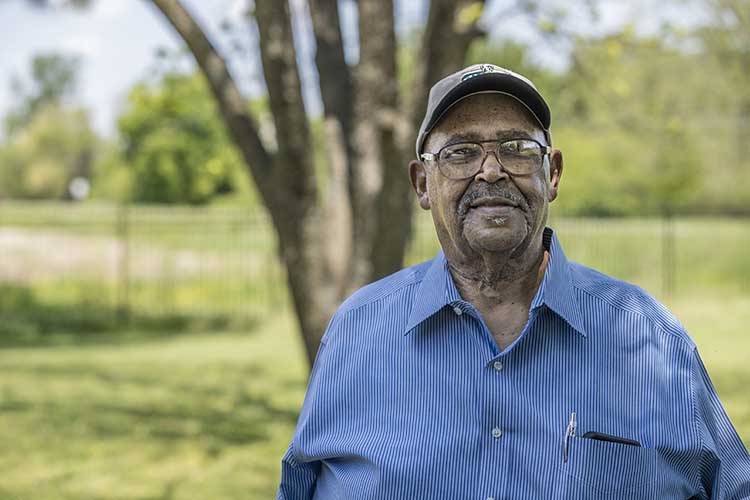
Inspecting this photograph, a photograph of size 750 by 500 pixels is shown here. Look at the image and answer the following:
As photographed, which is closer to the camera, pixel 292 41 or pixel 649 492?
pixel 649 492

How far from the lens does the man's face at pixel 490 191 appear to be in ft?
7.71

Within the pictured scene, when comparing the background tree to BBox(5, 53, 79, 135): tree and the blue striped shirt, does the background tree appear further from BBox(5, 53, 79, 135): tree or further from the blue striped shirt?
the blue striped shirt

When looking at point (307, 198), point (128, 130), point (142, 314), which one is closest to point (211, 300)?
point (142, 314)

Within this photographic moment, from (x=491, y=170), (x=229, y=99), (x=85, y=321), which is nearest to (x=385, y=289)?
(x=491, y=170)

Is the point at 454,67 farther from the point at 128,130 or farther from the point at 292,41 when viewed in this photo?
the point at 128,130

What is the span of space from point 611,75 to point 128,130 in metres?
36.3

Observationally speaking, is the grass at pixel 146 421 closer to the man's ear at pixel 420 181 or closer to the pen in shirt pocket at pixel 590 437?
the man's ear at pixel 420 181

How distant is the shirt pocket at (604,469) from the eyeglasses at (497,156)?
0.66 meters

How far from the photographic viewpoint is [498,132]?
2385 millimetres

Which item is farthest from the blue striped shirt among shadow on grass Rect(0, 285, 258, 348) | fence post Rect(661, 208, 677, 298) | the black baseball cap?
fence post Rect(661, 208, 677, 298)

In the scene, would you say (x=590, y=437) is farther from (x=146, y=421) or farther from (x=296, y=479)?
(x=146, y=421)

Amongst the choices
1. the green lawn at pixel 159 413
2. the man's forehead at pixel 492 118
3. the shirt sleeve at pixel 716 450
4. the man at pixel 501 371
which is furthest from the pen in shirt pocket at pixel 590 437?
the green lawn at pixel 159 413

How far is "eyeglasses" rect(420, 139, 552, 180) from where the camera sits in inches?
93.4

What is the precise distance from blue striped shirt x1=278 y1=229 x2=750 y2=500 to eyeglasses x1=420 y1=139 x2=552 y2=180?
225 mm
